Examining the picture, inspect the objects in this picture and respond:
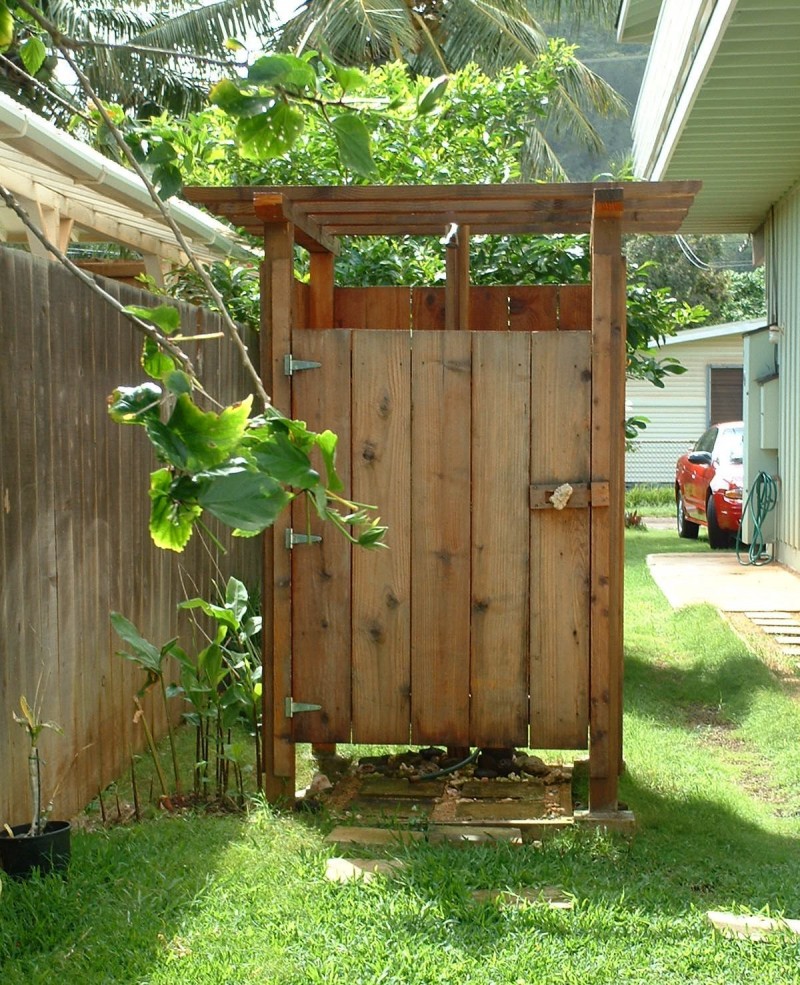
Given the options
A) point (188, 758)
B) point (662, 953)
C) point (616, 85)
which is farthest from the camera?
point (616, 85)

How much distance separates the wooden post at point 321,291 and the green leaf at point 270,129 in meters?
4.28

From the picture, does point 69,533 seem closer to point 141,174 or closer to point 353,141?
point 141,174

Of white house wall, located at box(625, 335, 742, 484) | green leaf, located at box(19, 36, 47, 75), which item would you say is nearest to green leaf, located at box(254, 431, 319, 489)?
green leaf, located at box(19, 36, 47, 75)

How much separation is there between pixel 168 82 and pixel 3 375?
2513 cm

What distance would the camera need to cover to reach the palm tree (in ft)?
74.4

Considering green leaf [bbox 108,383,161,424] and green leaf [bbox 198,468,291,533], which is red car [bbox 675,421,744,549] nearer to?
green leaf [bbox 108,383,161,424]

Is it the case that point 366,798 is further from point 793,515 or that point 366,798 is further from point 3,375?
point 793,515

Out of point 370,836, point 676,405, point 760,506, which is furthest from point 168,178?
point 676,405

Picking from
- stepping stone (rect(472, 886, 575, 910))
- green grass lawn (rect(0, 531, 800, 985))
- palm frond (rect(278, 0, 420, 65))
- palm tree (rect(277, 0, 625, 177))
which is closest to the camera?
green grass lawn (rect(0, 531, 800, 985))

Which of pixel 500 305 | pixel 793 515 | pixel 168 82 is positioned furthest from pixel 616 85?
pixel 500 305

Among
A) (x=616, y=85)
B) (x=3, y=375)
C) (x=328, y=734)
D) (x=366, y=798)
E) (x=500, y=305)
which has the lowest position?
(x=366, y=798)

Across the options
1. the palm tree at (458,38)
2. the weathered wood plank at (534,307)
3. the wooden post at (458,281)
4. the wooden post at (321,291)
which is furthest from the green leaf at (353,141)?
the palm tree at (458,38)

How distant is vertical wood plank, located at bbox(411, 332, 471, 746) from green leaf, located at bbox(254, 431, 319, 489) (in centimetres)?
353

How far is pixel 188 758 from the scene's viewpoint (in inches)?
227
